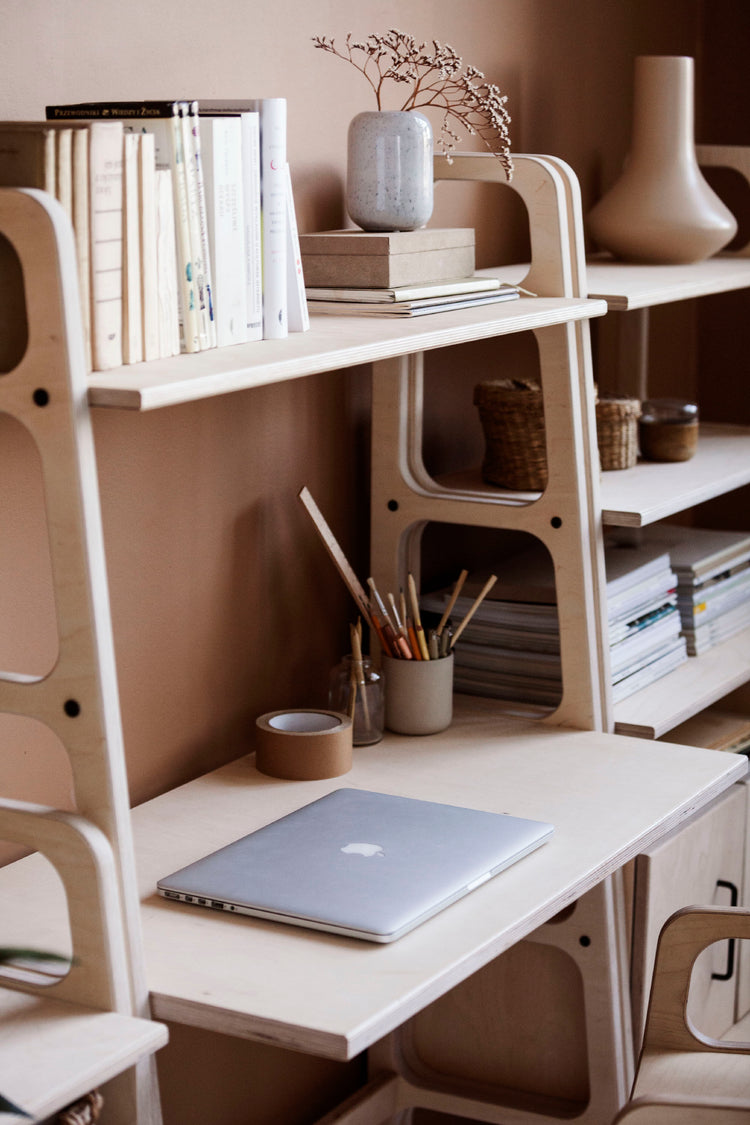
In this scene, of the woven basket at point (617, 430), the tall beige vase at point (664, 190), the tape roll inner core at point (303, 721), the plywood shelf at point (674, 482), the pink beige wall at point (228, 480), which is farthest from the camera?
the tall beige vase at point (664, 190)

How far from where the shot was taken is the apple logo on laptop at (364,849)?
1485 millimetres

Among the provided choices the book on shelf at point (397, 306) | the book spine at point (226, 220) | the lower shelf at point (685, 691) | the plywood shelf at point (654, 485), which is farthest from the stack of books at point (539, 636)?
the book spine at point (226, 220)

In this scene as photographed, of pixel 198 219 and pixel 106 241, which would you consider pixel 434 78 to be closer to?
pixel 198 219

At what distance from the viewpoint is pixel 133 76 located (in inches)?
62.8

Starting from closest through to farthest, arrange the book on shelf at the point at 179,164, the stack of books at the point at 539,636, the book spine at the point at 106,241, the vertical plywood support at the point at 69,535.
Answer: the vertical plywood support at the point at 69,535 → the book spine at the point at 106,241 → the book on shelf at the point at 179,164 → the stack of books at the point at 539,636

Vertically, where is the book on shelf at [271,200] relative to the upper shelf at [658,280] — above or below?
above

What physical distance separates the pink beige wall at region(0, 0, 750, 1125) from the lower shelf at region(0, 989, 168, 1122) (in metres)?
0.41

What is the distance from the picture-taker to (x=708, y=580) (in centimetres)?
236

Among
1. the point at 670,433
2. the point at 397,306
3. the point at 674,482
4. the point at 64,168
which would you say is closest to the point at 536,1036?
the point at 674,482

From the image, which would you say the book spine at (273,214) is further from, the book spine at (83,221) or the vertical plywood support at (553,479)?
the vertical plywood support at (553,479)

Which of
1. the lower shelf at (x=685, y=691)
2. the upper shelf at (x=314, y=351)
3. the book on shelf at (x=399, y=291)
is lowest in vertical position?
the lower shelf at (x=685, y=691)

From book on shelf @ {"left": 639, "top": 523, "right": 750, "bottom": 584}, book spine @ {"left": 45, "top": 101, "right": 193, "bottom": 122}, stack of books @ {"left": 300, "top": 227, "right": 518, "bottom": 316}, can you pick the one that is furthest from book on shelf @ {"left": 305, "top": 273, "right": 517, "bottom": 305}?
book on shelf @ {"left": 639, "top": 523, "right": 750, "bottom": 584}

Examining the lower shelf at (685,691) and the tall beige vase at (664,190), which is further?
the tall beige vase at (664,190)

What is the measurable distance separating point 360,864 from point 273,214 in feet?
2.12
